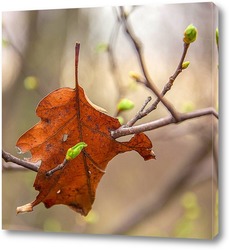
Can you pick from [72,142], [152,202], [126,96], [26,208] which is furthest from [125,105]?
[26,208]

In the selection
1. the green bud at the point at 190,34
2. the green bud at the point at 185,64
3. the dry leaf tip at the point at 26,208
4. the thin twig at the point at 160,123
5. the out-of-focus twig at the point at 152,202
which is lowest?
the dry leaf tip at the point at 26,208

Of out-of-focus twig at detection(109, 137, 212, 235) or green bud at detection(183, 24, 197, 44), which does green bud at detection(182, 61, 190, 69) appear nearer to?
green bud at detection(183, 24, 197, 44)

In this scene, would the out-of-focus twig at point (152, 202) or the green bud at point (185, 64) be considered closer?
the green bud at point (185, 64)

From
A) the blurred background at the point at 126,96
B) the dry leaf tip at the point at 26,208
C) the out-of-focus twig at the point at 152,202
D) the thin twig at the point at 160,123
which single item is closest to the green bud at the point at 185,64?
the blurred background at the point at 126,96

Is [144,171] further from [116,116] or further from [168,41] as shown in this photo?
[168,41]

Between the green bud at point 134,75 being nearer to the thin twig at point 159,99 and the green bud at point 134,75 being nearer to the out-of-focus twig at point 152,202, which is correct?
the thin twig at point 159,99

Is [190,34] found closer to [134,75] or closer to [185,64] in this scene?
[185,64]
